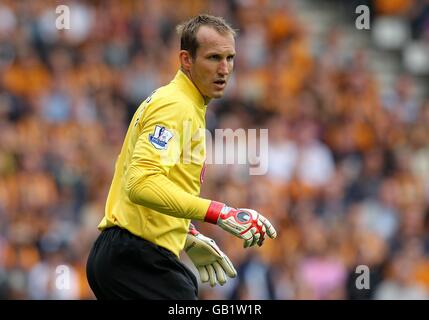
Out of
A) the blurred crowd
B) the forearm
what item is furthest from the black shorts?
the blurred crowd

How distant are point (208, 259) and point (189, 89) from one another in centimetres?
106

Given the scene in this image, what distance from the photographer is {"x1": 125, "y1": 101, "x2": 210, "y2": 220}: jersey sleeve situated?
226 inches

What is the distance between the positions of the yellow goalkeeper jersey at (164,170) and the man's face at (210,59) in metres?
0.06

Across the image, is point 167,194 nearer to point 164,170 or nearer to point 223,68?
point 164,170

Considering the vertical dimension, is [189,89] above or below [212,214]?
above

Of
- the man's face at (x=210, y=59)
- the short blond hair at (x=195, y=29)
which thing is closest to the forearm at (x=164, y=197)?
the man's face at (x=210, y=59)

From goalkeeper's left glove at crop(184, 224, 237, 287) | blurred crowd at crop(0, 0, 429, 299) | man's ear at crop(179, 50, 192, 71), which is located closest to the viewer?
man's ear at crop(179, 50, 192, 71)

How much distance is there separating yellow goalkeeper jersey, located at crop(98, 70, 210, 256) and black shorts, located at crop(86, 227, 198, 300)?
6 centimetres

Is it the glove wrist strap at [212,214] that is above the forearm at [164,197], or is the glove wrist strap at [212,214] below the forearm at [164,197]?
below

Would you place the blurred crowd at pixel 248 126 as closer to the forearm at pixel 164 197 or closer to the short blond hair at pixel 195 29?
the short blond hair at pixel 195 29

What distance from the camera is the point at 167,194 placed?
225 inches

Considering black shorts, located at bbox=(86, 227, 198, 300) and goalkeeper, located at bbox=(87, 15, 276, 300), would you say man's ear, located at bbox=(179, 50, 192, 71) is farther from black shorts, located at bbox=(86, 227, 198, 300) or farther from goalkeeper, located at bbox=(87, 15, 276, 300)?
black shorts, located at bbox=(86, 227, 198, 300)

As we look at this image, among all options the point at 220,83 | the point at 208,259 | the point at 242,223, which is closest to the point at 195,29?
the point at 220,83

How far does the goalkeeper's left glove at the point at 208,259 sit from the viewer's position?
258 inches
